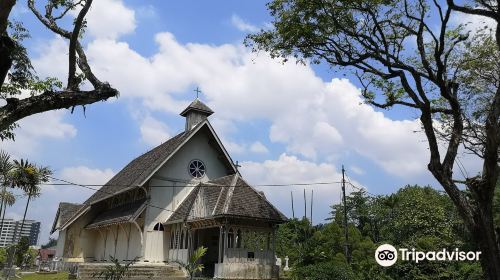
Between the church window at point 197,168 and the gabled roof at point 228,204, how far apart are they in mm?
2513

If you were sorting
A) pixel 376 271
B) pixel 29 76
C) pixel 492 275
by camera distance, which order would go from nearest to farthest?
1. pixel 29 76
2. pixel 492 275
3. pixel 376 271

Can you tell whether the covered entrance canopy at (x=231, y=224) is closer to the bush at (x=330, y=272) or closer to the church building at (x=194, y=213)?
the church building at (x=194, y=213)

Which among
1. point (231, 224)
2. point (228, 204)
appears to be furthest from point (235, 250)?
point (228, 204)

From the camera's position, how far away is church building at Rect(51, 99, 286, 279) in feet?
70.5

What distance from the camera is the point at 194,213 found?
940 inches

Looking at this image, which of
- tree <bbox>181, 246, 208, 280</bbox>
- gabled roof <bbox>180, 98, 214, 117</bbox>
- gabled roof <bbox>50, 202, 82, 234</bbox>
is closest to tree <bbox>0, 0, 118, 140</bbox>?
tree <bbox>181, 246, 208, 280</bbox>

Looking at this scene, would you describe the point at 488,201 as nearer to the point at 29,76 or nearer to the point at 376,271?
the point at 376,271

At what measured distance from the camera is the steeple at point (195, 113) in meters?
29.3

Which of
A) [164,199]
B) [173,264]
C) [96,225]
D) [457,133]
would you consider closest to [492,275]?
[457,133]

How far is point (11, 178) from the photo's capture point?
24.1 meters

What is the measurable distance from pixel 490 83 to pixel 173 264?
17295mm

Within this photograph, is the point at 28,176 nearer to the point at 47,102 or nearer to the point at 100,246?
the point at 100,246

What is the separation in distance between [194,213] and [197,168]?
459 cm

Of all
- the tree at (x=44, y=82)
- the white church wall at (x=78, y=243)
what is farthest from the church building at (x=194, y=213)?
the tree at (x=44, y=82)
